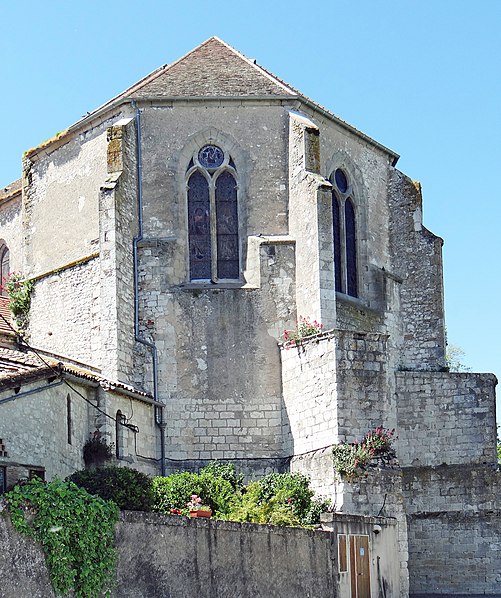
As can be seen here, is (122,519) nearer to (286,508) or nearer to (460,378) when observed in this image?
(286,508)

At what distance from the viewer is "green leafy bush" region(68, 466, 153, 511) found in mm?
18500

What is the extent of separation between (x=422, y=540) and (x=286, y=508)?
245 inches

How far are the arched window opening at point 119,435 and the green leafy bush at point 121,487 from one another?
3815 mm

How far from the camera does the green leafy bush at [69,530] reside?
42.9 feet

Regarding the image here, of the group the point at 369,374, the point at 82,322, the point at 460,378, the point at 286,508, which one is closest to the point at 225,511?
the point at 286,508

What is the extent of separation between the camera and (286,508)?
21922 millimetres

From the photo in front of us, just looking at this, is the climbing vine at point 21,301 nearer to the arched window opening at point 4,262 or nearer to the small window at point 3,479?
the arched window opening at point 4,262

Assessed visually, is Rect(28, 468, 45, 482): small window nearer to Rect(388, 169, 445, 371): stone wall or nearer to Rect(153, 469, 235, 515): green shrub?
Rect(153, 469, 235, 515): green shrub

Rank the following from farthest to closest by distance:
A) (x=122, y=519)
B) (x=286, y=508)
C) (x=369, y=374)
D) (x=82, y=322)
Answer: (x=82, y=322)
(x=369, y=374)
(x=286, y=508)
(x=122, y=519)

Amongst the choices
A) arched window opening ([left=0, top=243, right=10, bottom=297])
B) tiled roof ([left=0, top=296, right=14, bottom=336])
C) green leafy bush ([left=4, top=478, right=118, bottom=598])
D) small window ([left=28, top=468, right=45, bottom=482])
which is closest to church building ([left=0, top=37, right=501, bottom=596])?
tiled roof ([left=0, top=296, right=14, bottom=336])

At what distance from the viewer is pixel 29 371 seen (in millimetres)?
19188

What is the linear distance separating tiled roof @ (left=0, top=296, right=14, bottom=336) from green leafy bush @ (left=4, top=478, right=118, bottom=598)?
1270 centimetres

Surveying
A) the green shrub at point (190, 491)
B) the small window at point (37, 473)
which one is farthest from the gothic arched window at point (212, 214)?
the small window at point (37, 473)

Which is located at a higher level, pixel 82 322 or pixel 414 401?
pixel 82 322
